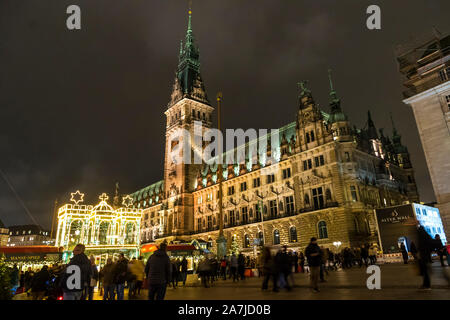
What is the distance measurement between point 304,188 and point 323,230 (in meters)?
6.86

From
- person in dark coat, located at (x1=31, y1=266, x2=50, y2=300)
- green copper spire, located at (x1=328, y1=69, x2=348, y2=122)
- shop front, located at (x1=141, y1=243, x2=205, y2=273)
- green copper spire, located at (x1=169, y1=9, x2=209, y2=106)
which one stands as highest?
green copper spire, located at (x1=169, y1=9, x2=209, y2=106)

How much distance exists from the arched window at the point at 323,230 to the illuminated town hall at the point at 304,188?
0.35ft

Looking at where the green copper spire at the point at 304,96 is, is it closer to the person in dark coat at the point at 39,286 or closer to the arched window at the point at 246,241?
the arched window at the point at 246,241

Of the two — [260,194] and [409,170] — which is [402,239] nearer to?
[260,194]

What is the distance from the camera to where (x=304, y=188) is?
44.8 metres

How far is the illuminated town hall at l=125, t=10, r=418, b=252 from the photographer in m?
40.9

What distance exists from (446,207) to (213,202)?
139ft

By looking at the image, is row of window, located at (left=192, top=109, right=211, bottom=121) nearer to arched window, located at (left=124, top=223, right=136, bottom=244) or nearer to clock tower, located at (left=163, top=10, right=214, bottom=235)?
clock tower, located at (left=163, top=10, right=214, bottom=235)

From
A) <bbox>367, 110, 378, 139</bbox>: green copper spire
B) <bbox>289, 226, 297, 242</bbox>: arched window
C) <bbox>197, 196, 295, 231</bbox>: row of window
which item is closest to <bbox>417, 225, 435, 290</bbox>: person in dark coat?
<bbox>197, 196, 295, 231</bbox>: row of window

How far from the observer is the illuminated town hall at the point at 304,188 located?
4088cm

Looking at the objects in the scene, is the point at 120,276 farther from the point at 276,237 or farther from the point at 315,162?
the point at 276,237

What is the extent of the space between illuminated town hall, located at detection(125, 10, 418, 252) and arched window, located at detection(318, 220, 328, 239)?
107 mm

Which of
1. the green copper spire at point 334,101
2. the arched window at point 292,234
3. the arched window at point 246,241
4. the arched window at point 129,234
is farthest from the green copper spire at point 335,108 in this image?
the arched window at point 129,234

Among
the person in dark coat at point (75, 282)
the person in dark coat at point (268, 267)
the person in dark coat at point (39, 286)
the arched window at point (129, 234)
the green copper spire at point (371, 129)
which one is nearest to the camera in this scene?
the person in dark coat at point (75, 282)
